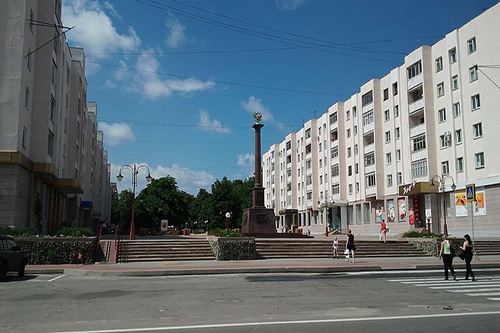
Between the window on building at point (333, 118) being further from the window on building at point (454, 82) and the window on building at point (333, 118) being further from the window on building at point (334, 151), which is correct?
the window on building at point (454, 82)

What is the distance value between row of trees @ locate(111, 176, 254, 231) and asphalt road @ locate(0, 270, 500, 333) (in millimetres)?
57901

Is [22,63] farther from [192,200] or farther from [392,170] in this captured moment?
[192,200]

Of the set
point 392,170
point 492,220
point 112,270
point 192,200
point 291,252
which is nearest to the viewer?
point 112,270

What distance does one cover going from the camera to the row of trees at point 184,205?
83562mm

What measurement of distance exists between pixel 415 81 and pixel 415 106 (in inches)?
102

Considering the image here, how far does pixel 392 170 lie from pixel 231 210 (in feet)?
150

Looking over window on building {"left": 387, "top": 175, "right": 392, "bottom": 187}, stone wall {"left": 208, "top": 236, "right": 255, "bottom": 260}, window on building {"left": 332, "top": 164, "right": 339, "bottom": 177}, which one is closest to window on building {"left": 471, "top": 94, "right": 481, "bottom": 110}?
window on building {"left": 387, "top": 175, "right": 392, "bottom": 187}

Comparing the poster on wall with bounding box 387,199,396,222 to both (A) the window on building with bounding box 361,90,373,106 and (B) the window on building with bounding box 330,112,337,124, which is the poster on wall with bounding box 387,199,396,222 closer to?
(A) the window on building with bounding box 361,90,373,106

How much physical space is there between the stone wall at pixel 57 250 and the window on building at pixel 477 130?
107 ft

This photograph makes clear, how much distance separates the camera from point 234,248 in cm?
2552

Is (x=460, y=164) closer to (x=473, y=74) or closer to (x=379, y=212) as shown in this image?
(x=473, y=74)

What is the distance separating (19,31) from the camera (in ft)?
97.3

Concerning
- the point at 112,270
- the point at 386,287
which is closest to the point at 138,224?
the point at 112,270

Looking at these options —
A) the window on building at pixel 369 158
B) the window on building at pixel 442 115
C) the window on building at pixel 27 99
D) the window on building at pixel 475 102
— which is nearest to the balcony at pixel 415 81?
the window on building at pixel 442 115
